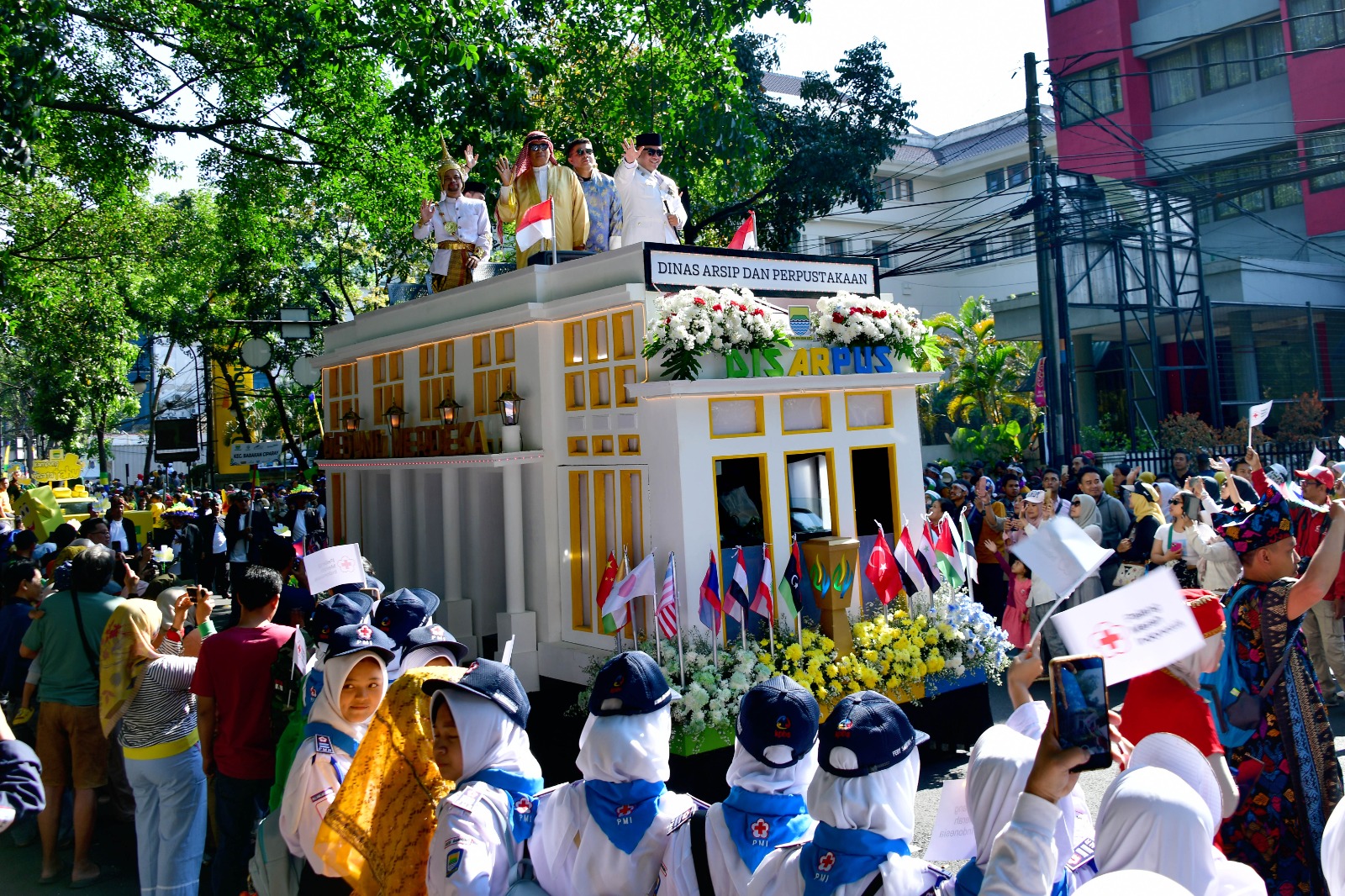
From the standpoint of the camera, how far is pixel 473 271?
11.8m

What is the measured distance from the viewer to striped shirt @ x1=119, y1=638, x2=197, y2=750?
222 inches

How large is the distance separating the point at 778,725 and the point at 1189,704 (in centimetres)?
186

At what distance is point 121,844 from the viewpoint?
24.2 feet

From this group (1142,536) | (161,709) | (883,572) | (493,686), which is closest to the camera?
(493,686)

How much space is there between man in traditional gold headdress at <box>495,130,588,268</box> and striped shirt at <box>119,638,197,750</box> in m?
5.73

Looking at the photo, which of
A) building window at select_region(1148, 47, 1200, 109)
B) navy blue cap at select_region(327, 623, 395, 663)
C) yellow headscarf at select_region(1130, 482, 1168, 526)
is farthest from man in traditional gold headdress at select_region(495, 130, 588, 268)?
building window at select_region(1148, 47, 1200, 109)

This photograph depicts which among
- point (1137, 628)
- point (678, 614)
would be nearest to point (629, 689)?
point (1137, 628)

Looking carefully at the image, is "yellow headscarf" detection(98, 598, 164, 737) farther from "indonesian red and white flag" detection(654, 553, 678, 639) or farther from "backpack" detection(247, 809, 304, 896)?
"indonesian red and white flag" detection(654, 553, 678, 639)

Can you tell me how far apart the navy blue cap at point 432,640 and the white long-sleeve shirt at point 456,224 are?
6.97 meters

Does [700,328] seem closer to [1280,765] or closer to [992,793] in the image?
[1280,765]

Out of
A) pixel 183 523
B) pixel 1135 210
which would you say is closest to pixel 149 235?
pixel 183 523

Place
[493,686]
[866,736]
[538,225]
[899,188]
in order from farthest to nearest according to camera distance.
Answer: [899,188] → [538,225] → [493,686] → [866,736]

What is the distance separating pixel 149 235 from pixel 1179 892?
19.9 m

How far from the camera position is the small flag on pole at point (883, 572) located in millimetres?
8289
